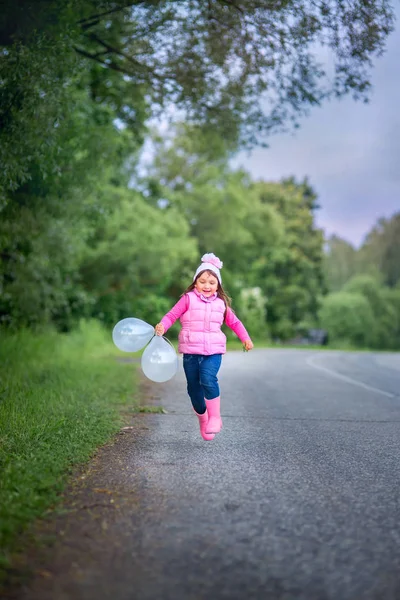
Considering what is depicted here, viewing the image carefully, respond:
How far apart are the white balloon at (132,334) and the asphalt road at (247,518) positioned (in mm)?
1025

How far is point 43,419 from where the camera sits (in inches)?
297

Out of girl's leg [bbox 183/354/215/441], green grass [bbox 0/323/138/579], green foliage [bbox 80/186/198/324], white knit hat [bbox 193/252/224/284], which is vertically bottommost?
green grass [bbox 0/323/138/579]

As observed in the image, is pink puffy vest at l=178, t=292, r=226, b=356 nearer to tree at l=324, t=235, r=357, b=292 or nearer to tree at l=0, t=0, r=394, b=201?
tree at l=0, t=0, r=394, b=201

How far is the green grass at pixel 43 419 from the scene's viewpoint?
4.52m

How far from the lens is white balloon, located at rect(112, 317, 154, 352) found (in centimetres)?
718

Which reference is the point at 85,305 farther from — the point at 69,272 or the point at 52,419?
the point at 52,419

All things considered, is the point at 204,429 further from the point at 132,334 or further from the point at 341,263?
the point at 341,263

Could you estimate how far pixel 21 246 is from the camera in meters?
14.9

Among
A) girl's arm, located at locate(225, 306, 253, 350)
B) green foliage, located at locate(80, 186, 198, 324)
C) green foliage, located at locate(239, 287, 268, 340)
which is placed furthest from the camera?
green foliage, located at locate(239, 287, 268, 340)

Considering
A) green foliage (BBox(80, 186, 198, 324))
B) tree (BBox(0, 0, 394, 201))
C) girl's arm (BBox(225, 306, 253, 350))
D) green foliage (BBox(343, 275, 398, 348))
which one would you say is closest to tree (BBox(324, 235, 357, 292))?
green foliage (BBox(343, 275, 398, 348))

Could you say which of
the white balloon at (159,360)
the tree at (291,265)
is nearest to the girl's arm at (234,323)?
the white balloon at (159,360)

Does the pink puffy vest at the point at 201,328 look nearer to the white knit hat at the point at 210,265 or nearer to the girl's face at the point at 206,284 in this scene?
the girl's face at the point at 206,284

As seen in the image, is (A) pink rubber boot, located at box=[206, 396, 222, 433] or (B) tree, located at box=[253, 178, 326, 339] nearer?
(A) pink rubber boot, located at box=[206, 396, 222, 433]

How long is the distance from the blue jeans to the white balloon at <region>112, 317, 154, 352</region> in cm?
54
